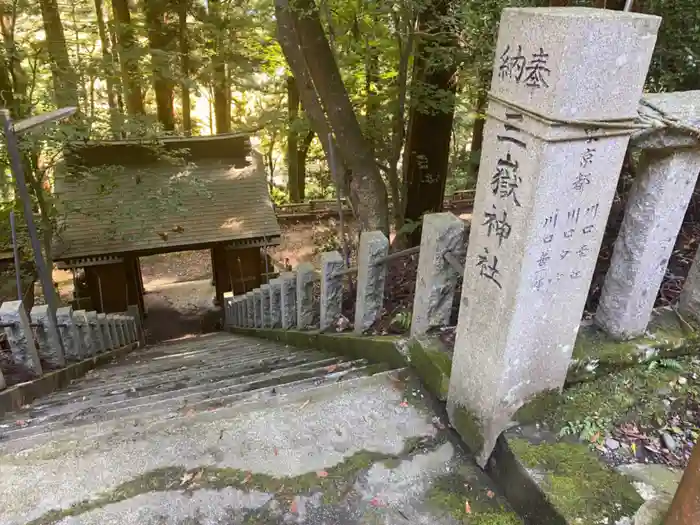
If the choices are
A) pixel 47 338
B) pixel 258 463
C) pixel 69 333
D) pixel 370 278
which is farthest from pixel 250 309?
pixel 258 463

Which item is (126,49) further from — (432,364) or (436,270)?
(432,364)

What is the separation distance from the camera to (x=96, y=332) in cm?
790

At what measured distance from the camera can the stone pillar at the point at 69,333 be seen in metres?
6.37

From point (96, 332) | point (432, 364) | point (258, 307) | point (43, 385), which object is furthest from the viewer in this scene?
point (258, 307)

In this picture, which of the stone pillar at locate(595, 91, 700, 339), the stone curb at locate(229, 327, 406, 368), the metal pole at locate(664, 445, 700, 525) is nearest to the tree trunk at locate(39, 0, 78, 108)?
the stone curb at locate(229, 327, 406, 368)

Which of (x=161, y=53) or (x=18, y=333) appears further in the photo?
(x=161, y=53)

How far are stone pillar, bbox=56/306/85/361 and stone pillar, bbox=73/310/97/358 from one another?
0.17m

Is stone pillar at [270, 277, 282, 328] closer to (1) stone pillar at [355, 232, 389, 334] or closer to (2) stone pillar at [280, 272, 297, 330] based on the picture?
(2) stone pillar at [280, 272, 297, 330]

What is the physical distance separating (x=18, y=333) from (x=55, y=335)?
37.4 inches

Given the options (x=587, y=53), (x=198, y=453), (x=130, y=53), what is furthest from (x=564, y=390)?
(x=130, y=53)

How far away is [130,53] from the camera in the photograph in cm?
1205

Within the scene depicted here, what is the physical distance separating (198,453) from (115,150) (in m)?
11.5

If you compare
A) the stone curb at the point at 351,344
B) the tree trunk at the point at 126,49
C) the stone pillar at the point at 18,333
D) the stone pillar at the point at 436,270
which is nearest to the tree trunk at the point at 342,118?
the stone curb at the point at 351,344

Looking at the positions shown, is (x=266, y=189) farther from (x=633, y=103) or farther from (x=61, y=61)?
(x=633, y=103)
